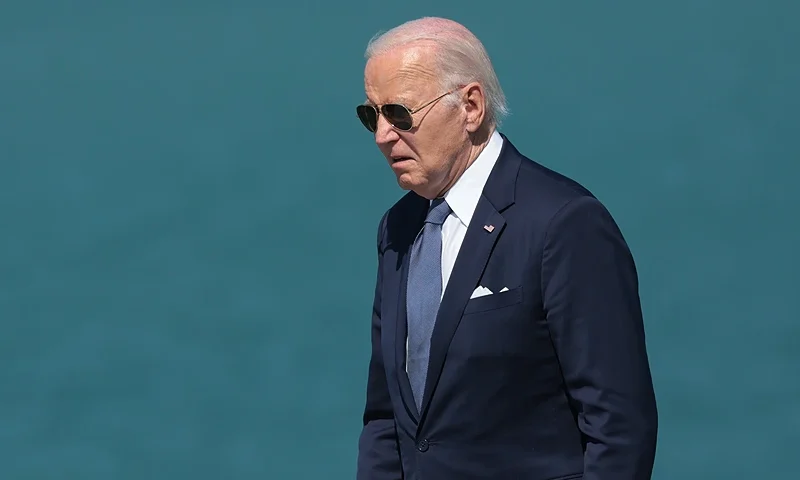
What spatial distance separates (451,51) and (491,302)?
38 cm

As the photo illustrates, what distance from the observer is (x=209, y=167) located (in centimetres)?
581

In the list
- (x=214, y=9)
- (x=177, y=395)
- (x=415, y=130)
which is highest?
(x=214, y=9)

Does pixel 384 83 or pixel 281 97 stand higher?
pixel 281 97

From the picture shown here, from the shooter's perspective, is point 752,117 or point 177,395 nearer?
point 177,395

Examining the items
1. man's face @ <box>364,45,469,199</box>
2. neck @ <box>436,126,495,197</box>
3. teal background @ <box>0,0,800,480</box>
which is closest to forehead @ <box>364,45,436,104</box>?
man's face @ <box>364,45,469,199</box>

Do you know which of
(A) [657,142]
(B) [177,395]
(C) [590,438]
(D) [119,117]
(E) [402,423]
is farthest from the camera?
(D) [119,117]

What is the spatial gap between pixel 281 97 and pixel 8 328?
1.46 meters

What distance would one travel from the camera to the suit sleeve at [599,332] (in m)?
2.15

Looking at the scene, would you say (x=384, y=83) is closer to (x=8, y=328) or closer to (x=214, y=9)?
(x=8, y=328)

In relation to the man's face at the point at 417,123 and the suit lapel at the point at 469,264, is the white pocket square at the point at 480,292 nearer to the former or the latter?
the suit lapel at the point at 469,264

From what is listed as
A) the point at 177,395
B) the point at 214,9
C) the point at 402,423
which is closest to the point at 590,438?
the point at 402,423

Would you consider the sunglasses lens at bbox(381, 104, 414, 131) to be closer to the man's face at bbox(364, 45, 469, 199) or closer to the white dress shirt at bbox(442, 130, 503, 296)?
the man's face at bbox(364, 45, 469, 199)

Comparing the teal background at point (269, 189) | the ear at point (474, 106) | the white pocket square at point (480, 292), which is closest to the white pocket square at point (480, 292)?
the white pocket square at point (480, 292)

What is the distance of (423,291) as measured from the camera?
2326mm
